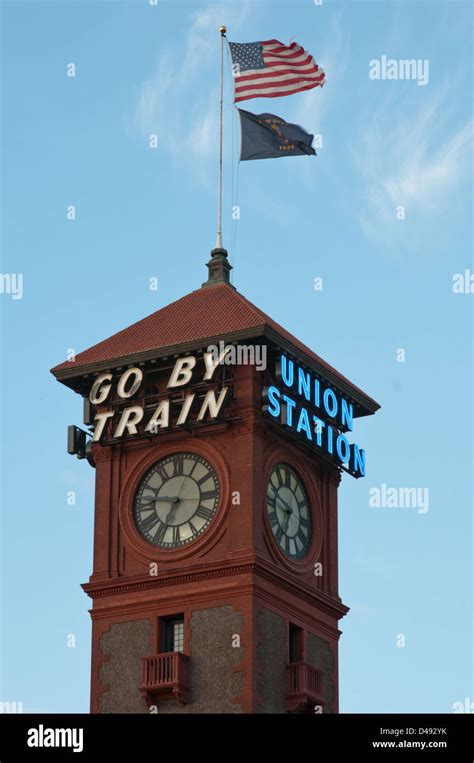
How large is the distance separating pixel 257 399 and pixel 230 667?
10345mm

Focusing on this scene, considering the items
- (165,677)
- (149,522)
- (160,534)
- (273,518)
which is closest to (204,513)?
(160,534)

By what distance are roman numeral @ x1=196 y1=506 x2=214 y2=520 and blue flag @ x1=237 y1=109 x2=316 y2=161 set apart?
14.5m

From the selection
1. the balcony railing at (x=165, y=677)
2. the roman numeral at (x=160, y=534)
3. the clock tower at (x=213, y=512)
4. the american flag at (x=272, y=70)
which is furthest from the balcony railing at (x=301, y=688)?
the american flag at (x=272, y=70)

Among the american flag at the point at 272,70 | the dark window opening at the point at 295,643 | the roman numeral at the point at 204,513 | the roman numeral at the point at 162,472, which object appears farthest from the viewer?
the american flag at the point at 272,70

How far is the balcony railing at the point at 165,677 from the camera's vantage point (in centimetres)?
8925

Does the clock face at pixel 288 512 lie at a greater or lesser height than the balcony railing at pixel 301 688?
greater

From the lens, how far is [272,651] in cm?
9050

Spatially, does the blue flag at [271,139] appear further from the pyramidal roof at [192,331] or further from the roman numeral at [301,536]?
the roman numeral at [301,536]

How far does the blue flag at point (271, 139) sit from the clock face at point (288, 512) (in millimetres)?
12515

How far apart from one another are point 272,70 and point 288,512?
57.2ft

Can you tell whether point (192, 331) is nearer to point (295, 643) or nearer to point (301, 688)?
point (295, 643)
